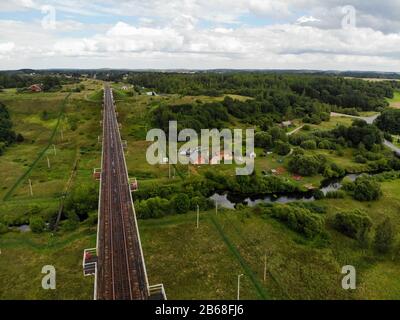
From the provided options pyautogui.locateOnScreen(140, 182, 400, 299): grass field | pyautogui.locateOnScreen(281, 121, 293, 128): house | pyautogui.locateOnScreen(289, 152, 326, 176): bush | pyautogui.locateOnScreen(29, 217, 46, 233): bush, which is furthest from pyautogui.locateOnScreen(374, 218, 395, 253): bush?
pyautogui.locateOnScreen(281, 121, 293, 128): house

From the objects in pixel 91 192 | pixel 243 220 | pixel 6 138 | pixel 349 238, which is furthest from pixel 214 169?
pixel 6 138

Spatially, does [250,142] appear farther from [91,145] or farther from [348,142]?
[91,145]

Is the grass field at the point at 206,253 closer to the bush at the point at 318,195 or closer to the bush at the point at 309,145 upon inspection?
the bush at the point at 318,195

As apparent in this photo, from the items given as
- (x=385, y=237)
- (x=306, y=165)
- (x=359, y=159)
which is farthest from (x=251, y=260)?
(x=359, y=159)

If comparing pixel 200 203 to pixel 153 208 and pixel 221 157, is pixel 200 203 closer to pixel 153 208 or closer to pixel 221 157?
pixel 153 208

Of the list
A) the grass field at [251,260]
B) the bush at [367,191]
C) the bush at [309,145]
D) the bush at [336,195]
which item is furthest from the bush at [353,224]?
the bush at [309,145]

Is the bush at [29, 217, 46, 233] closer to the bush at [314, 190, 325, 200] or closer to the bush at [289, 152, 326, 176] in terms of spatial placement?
the bush at [314, 190, 325, 200]

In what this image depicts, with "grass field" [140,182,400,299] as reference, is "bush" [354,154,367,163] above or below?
above
